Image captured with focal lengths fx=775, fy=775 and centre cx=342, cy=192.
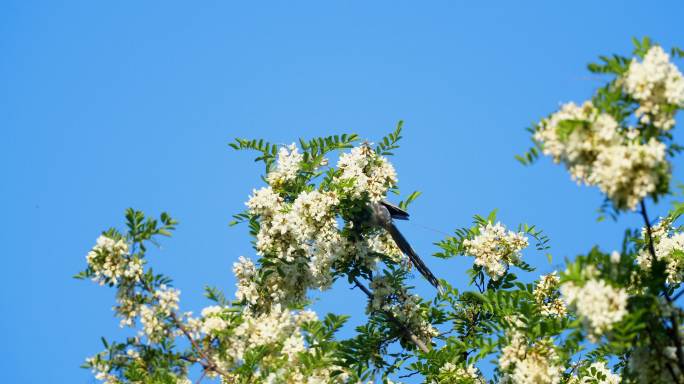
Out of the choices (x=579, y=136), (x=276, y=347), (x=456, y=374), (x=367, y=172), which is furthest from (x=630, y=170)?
(x=367, y=172)

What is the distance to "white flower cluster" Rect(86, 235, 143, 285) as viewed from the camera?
6535mm

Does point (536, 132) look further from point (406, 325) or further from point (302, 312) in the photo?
point (406, 325)

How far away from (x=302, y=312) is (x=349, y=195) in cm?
161

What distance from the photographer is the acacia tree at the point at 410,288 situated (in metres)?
5.03

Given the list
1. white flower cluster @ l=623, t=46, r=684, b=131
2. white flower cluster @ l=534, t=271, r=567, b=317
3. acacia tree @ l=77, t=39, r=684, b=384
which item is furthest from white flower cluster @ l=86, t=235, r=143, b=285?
white flower cluster @ l=534, t=271, r=567, b=317

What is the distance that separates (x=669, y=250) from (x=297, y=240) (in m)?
4.58

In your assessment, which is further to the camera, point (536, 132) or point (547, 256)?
point (547, 256)

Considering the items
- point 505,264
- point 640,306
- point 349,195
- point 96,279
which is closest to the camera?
point 640,306

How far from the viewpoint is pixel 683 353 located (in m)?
5.24

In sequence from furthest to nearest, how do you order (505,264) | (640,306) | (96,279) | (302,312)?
(505,264), (302,312), (96,279), (640,306)

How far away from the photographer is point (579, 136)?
16.6ft

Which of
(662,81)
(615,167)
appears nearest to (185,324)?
(615,167)

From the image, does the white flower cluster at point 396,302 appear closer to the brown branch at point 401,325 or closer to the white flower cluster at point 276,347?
the brown branch at point 401,325

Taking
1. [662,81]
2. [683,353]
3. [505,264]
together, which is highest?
[505,264]
